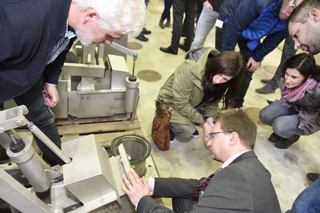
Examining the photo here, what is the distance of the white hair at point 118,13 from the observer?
829 millimetres

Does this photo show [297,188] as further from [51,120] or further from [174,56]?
[174,56]

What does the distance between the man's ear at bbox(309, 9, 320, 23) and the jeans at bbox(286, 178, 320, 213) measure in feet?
3.32

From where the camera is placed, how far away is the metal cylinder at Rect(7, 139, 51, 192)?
0.76 metres

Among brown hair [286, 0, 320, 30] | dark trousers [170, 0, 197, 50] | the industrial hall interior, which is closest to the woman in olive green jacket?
the industrial hall interior

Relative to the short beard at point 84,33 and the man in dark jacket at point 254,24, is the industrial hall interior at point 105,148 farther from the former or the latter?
the man in dark jacket at point 254,24

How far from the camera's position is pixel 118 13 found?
0.86 metres

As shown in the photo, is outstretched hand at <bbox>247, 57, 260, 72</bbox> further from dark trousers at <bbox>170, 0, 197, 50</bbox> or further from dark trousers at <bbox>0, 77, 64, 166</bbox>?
dark trousers at <bbox>0, 77, 64, 166</bbox>

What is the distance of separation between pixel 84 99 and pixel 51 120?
0.50m

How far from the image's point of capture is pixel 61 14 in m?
0.82

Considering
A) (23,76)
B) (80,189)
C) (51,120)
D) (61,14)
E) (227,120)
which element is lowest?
(51,120)

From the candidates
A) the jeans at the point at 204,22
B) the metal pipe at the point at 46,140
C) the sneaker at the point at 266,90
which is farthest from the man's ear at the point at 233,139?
the sneaker at the point at 266,90

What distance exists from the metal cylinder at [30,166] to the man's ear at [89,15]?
0.50m

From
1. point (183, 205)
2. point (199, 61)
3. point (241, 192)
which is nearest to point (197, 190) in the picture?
point (183, 205)

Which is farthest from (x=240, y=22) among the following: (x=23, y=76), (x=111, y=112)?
(x=23, y=76)
